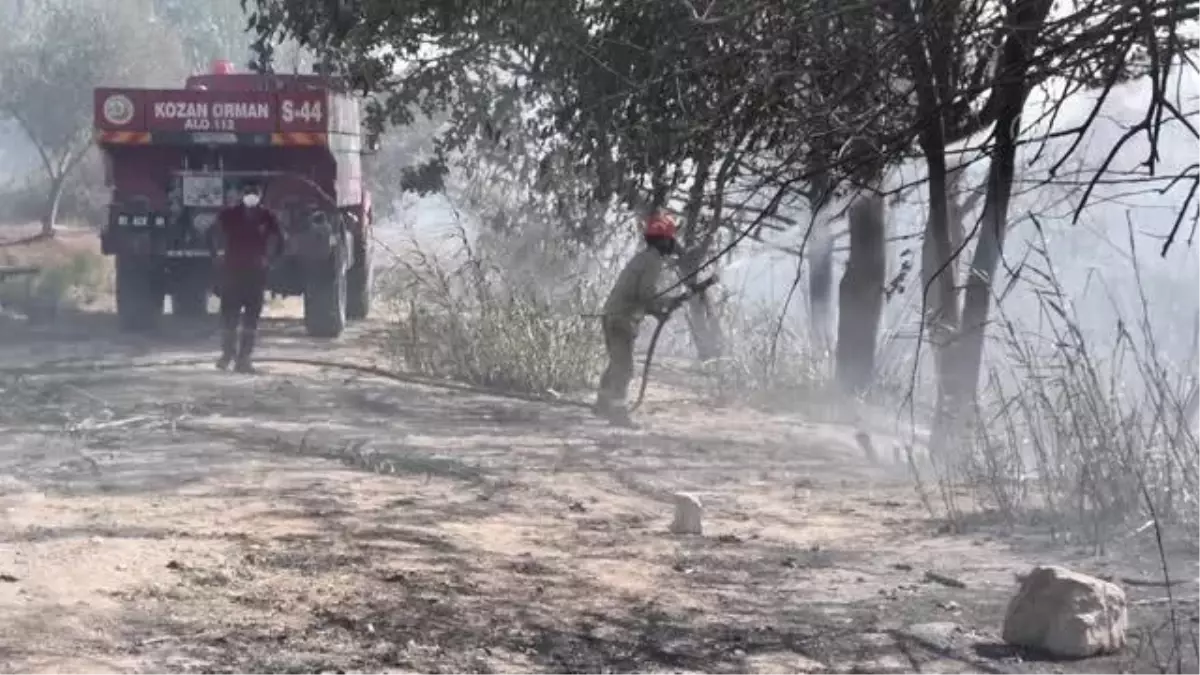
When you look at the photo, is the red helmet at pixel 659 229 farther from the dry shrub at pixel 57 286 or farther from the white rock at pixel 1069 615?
the dry shrub at pixel 57 286

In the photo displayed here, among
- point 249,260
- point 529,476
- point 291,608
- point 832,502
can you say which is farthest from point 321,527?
point 249,260

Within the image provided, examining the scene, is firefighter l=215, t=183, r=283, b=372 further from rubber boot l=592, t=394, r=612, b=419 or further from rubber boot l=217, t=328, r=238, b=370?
rubber boot l=592, t=394, r=612, b=419

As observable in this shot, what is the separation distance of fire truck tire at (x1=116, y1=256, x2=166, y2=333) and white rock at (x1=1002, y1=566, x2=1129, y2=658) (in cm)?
1210

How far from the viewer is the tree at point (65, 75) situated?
35.0 m

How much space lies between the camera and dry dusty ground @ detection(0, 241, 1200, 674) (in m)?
5.48

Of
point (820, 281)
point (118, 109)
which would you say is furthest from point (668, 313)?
point (820, 281)

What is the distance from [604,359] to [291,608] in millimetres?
8249

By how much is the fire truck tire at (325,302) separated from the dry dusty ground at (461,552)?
4.47 m

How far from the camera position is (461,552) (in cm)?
697

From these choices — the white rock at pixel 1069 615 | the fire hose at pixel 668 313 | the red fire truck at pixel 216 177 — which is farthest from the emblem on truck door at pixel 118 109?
the white rock at pixel 1069 615

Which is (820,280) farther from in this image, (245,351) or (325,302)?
(245,351)

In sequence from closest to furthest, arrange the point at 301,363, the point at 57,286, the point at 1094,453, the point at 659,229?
the point at 1094,453 → the point at 659,229 → the point at 301,363 → the point at 57,286

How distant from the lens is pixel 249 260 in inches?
522

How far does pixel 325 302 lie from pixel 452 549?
9.67 meters
